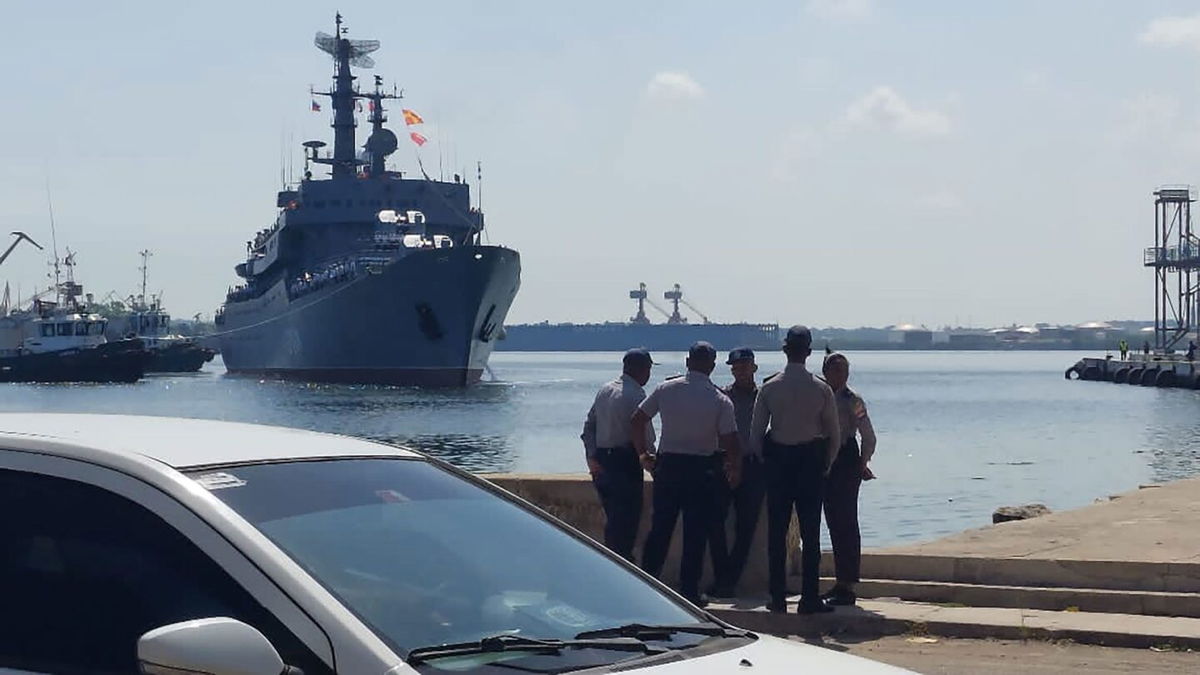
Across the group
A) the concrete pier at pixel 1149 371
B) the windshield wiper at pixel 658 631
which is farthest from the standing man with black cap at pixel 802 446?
the concrete pier at pixel 1149 371

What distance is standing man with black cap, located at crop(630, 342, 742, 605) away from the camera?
31.5 feet

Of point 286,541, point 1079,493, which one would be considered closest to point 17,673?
point 286,541

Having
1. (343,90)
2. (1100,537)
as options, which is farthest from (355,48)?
(1100,537)

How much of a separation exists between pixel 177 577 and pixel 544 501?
7501mm

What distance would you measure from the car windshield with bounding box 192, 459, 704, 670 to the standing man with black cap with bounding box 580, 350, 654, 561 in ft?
18.8

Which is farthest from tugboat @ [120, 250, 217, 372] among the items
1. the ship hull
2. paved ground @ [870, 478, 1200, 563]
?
paved ground @ [870, 478, 1200, 563]

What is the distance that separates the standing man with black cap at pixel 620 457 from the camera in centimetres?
998

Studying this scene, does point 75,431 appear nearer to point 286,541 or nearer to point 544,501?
point 286,541

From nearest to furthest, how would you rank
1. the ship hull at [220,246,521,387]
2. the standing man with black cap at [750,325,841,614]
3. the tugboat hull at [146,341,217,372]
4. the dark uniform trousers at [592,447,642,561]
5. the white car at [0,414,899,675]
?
the white car at [0,414,899,675], the standing man with black cap at [750,325,841,614], the dark uniform trousers at [592,447,642,561], the ship hull at [220,246,521,387], the tugboat hull at [146,341,217,372]

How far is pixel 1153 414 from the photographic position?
63625 millimetres

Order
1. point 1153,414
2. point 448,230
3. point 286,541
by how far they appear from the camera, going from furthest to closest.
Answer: point 448,230 → point 1153,414 → point 286,541

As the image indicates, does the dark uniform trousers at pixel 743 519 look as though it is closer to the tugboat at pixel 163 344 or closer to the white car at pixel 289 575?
the white car at pixel 289 575

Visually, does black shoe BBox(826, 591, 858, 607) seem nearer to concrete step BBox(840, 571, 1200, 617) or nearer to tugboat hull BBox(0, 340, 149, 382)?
concrete step BBox(840, 571, 1200, 617)

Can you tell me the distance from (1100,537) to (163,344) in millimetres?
123388
